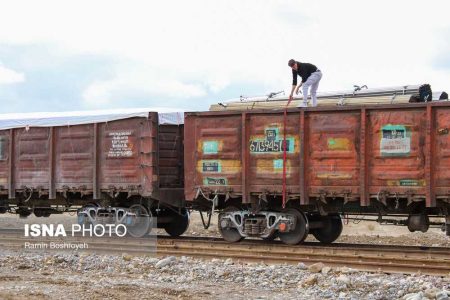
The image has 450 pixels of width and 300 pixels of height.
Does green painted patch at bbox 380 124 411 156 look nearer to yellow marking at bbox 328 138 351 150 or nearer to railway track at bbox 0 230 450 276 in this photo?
yellow marking at bbox 328 138 351 150

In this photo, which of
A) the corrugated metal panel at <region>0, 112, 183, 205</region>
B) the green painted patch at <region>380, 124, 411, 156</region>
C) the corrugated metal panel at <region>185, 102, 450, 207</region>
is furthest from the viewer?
the corrugated metal panel at <region>0, 112, 183, 205</region>

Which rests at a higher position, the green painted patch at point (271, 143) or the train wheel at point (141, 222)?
the green painted patch at point (271, 143)

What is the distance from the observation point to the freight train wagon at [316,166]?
11.9 m

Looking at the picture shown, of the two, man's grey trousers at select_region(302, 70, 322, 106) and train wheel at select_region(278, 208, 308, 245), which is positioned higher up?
man's grey trousers at select_region(302, 70, 322, 106)

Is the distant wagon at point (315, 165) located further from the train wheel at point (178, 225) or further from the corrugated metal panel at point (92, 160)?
the train wheel at point (178, 225)

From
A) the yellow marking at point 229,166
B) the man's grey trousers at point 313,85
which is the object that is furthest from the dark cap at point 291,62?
the yellow marking at point 229,166

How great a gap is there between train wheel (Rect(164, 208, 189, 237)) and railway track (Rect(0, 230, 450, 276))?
5.87 ft

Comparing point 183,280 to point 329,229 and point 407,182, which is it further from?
point 329,229

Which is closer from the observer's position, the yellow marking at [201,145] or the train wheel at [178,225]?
the yellow marking at [201,145]

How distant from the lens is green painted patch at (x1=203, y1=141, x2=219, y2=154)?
1363 centimetres

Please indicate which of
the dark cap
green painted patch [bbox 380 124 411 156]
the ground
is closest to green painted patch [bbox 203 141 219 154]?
the dark cap

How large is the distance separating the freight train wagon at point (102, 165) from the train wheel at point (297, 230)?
311 cm

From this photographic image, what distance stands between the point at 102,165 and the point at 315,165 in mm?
5532

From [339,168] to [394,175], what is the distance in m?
1.08
